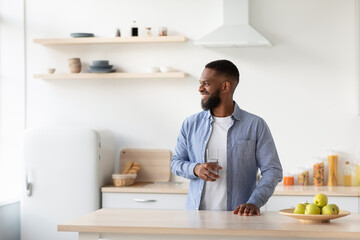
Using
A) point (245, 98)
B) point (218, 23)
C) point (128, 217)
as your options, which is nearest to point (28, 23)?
point (218, 23)

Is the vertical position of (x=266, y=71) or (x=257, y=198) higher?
(x=266, y=71)

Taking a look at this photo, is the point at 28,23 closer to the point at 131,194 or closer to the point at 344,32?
the point at 131,194

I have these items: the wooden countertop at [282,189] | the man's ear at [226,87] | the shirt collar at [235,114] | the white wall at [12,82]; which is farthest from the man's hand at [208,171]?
Answer: the white wall at [12,82]

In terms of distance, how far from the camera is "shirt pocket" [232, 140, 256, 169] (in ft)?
10.5

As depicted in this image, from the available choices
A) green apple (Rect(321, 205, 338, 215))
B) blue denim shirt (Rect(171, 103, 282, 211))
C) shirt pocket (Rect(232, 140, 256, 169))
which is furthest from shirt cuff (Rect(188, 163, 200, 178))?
green apple (Rect(321, 205, 338, 215))

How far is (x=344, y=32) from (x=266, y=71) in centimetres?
72

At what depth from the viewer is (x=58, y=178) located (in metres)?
4.76

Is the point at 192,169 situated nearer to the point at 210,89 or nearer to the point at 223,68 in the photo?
the point at 210,89

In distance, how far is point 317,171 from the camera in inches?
190

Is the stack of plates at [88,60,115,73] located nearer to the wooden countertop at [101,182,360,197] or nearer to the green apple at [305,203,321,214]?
the wooden countertop at [101,182,360,197]

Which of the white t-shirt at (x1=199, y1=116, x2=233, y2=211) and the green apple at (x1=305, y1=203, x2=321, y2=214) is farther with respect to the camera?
the white t-shirt at (x1=199, y1=116, x2=233, y2=211)

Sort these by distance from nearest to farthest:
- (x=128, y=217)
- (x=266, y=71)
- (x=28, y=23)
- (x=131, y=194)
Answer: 1. (x=128, y=217)
2. (x=131, y=194)
3. (x=266, y=71)
4. (x=28, y=23)

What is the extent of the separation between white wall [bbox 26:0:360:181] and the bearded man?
5.87 feet

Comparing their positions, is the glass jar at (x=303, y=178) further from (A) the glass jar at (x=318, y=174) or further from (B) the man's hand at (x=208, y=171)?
(B) the man's hand at (x=208, y=171)
